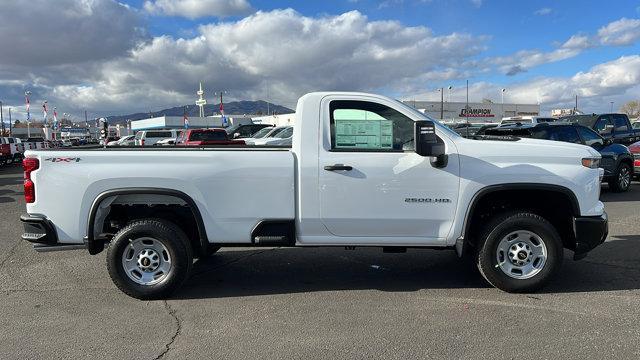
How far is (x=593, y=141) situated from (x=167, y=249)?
10439 mm

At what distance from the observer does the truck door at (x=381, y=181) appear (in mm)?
4980

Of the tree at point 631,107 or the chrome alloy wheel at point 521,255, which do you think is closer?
the chrome alloy wheel at point 521,255

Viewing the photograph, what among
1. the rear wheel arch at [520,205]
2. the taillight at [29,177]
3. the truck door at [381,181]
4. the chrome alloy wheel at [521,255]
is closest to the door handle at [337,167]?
the truck door at [381,181]

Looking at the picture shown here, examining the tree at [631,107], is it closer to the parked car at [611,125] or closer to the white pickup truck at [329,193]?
the parked car at [611,125]

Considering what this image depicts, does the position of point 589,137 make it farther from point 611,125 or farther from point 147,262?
point 147,262

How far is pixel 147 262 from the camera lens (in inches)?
204

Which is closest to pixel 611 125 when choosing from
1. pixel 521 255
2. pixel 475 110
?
pixel 521 255

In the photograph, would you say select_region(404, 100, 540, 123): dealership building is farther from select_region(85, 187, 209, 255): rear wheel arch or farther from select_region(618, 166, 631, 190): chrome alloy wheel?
select_region(85, 187, 209, 255): rear wheel arch

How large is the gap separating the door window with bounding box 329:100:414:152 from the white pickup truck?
0.01 metres

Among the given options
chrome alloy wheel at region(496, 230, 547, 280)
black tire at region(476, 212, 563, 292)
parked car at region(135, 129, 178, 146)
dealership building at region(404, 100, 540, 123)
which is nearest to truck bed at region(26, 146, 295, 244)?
black tire at region(476, 212, 563, 292)

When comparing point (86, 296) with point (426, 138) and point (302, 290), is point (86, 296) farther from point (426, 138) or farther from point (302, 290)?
point (426, 138)

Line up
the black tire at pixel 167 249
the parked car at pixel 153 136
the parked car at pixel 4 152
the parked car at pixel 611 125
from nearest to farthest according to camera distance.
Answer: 1. the black tire at pixel 167 249
2. the parked car at pixel 611 125
3. the parked car at pixel 4 152
4. the parked car at pixel 153 136

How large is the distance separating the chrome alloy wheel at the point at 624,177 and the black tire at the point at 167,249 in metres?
11.1

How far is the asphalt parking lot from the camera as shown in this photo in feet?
13.2
